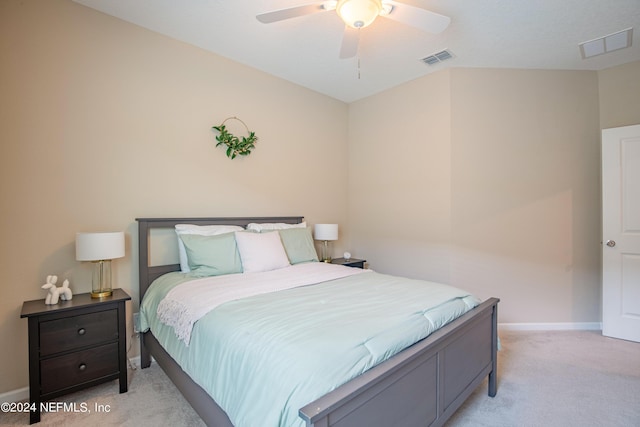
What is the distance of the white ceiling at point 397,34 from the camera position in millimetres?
2340

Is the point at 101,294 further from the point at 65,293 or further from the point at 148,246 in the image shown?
the point at 148,246

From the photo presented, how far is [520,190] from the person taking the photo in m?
3.38

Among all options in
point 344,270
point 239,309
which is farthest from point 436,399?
point 344,270

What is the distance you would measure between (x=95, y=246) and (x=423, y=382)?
2.20 m

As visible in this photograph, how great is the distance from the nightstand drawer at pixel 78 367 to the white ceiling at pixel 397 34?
2.57 m

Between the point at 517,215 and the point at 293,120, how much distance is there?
283cm

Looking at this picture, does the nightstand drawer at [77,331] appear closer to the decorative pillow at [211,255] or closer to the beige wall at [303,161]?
the beige wall at [303,161]

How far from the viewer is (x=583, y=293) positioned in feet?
11.0

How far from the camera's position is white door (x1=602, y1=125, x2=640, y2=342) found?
3.00 meters

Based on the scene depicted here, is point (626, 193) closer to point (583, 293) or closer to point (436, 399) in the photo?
point (583, 293)

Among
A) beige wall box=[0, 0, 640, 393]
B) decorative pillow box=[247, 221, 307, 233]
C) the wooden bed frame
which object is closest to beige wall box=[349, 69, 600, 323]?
beige wall box=[0, 0, 640, 393]

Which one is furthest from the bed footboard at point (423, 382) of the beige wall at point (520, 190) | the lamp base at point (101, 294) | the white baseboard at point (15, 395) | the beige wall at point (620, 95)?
the beige wall at point (620, 95)

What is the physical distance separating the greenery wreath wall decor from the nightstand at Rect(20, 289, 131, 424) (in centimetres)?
166

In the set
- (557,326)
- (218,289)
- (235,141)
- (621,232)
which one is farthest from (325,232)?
(621,232)
